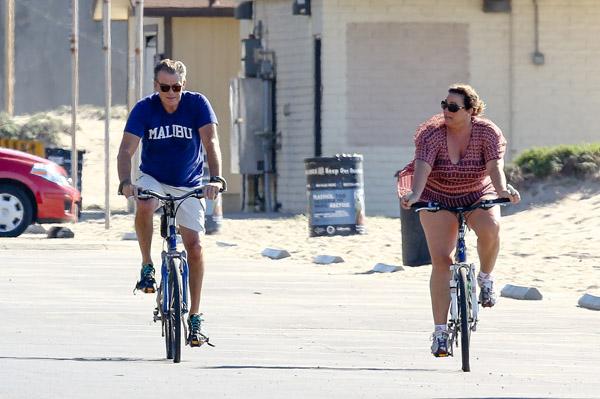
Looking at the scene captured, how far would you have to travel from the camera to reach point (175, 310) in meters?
10.4

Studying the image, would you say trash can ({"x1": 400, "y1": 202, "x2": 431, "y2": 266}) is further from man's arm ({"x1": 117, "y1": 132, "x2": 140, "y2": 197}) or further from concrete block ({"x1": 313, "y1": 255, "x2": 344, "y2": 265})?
man's arm ({"x1": 117, "y1": 132, "x2": 140, "y2": 197})

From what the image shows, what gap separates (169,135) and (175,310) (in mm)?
1087

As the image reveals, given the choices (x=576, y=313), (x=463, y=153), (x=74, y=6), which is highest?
(x=74, y=6)

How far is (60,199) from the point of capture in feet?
73.4

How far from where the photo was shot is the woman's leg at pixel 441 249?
417 inches

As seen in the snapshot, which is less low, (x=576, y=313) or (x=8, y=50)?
(x=8, y=50)

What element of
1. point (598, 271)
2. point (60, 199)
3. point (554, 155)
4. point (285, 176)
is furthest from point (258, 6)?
point (598, 271)

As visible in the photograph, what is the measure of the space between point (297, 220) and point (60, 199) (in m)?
5.40

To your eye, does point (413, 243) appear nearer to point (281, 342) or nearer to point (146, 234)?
point (281, 342)

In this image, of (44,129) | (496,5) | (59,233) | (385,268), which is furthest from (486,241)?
(44,129)

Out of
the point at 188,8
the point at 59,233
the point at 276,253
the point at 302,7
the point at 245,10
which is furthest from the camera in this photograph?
the point at 188,8

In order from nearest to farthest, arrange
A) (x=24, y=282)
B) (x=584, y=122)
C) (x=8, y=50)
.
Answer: (x=24, y=282)
(x=584, y=122)
(x=8, y=50)

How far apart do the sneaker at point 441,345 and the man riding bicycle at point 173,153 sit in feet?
4.66

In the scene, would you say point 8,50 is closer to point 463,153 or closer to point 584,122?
point 584,122
